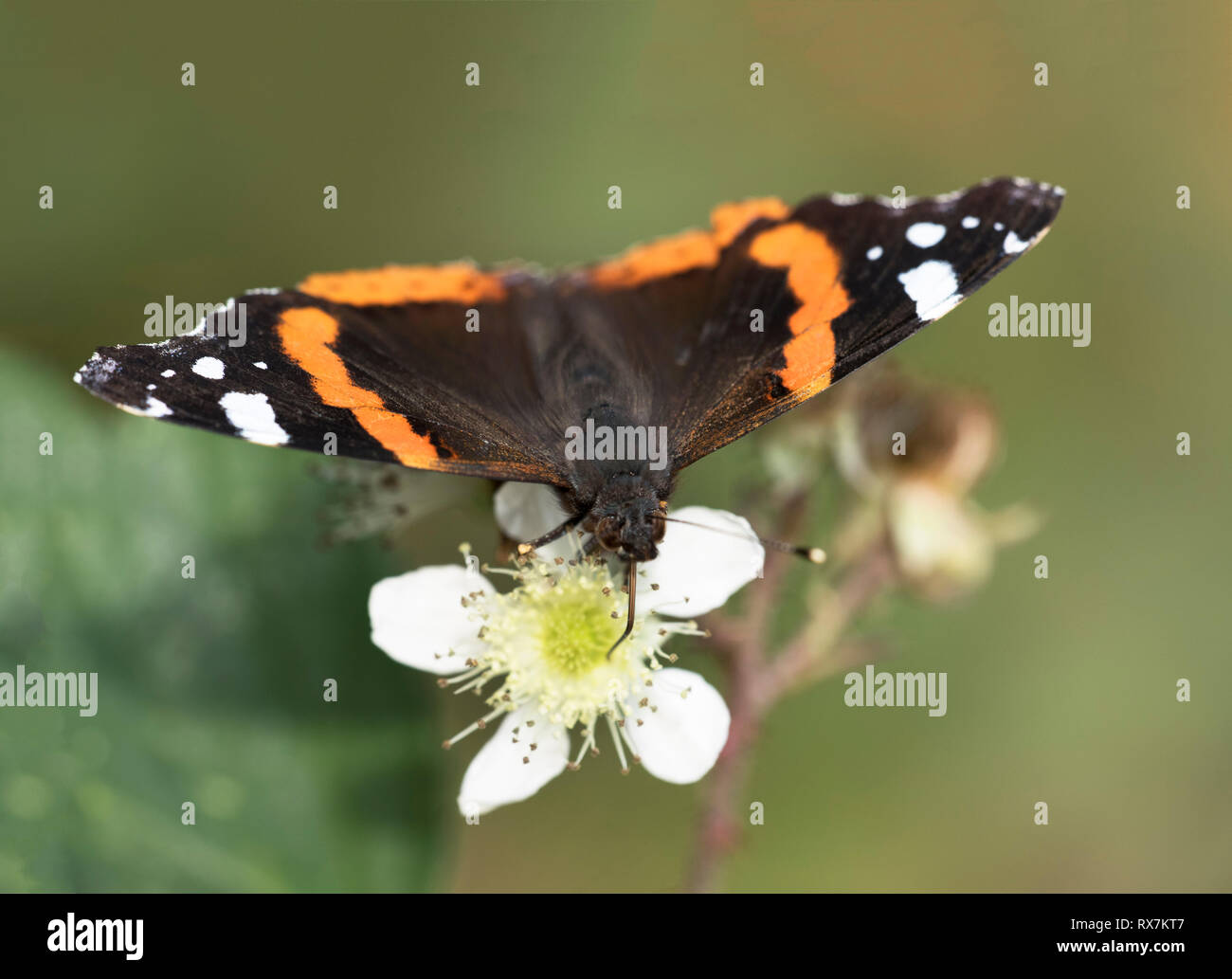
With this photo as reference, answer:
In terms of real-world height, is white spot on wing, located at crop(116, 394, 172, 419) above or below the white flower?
above

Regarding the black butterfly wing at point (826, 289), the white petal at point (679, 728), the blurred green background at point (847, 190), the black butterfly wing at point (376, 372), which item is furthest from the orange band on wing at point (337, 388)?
the blurred green background at point (847, 190)

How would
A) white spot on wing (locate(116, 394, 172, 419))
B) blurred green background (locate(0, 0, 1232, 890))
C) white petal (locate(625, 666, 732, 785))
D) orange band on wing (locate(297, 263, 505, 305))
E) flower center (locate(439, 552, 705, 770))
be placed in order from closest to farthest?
white spot on wing (locate(116, 394, 172, 419)) → white petal (locate(625, 666, 732, 785)) → flower center (locate(439, 552, 705, 770)) → orange band on wing (locate(297, 263, 505, 305)) → blurred green background (locate(0, 0, 1232, 890))

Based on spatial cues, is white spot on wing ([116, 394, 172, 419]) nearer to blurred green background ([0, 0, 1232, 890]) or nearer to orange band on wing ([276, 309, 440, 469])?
orange band on wing ([276, 309, 440, 469])

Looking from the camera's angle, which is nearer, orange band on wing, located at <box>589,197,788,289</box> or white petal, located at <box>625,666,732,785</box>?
white petal, located at <box>625,666,732,785</box>

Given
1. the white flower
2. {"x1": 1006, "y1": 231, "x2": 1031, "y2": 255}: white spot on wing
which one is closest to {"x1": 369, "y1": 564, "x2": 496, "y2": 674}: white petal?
the white flower

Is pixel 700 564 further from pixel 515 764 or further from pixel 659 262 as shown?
pixel 659 262

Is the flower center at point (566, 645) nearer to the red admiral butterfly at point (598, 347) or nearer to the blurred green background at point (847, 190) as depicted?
the red admiral butterfly at point (598, 347)
